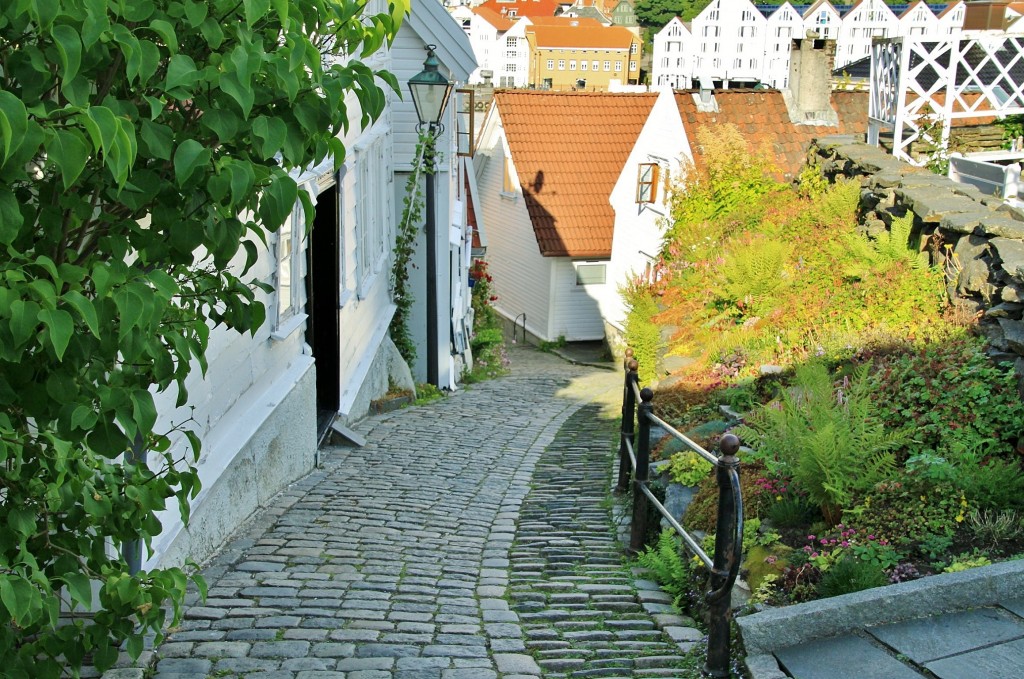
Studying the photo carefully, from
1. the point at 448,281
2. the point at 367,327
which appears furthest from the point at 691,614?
the point at 448,281

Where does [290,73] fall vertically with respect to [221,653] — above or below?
above

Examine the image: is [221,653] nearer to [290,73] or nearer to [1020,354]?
[290,73]

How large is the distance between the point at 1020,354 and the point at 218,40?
16.9 ft

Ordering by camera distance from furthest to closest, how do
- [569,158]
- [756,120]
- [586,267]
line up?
[569,158] < [586,267] < [756,120]

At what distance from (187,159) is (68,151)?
39 cm

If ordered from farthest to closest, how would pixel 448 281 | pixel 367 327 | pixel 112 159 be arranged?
pixel 448 281, pixel 367 327, pixel 112 159

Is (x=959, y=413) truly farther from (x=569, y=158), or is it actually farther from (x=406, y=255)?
(x=569, y=158)

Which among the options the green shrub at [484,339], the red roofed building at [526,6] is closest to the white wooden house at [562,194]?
the green shrub at [484,339]

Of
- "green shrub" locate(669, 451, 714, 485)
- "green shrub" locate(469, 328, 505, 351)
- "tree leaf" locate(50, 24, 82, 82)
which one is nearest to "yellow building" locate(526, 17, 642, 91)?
"green shrub" locate(469, 328, 505, 351)

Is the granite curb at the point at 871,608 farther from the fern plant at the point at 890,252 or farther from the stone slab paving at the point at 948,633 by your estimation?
the fern plant at the point at 890,252

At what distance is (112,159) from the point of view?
265cm

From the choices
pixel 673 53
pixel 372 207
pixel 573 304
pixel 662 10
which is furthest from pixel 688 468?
pixel 662 10

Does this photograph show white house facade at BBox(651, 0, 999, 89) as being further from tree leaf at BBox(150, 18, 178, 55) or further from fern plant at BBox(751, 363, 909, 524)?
tree leaf at BBox(150, 18, 178, 55)

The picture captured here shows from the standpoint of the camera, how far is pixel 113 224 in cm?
336
